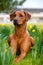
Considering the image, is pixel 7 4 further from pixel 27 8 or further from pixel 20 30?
pixel 27 8

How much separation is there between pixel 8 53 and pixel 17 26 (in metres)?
1.33

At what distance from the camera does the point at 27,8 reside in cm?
3011

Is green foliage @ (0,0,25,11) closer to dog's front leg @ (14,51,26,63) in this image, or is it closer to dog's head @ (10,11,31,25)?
dog's head @ (10,11,31,25)

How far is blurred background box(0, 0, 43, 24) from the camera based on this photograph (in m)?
17.1

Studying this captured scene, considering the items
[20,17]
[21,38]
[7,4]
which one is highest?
[20,17]

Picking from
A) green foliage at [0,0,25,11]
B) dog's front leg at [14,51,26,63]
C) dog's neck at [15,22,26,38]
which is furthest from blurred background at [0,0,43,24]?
dog's front leg at [14,51,26,63]

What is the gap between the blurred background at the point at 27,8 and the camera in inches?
675

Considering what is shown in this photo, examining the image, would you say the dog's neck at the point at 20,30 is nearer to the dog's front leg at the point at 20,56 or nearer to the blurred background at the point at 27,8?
the dog's front leg at the point at 20,56

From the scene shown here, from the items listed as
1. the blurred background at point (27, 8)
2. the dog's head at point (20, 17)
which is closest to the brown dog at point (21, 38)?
the dog's head at point (20, 17)

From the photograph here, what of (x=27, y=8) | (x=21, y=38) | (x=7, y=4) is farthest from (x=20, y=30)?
(x=27, y=8)

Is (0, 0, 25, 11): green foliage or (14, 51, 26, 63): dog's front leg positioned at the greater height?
(14, 51, 26, 63): dog's front leg

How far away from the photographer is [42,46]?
3.90 m

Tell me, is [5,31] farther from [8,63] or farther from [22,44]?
[8,63]

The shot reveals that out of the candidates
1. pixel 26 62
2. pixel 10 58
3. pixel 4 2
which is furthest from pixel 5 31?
pixel 4 2
